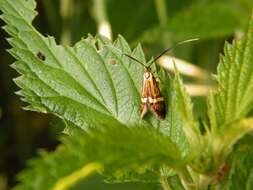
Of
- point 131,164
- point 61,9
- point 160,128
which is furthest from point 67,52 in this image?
point 61,9

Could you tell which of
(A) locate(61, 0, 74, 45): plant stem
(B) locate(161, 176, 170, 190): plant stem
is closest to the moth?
(B) locate(161, 176, 170, 190): plant stem

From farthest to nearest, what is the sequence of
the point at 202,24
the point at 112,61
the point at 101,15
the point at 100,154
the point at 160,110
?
the point at 101,15
the point at 202,24
the point at 112,61
the point at 160,110
the point at 100,154

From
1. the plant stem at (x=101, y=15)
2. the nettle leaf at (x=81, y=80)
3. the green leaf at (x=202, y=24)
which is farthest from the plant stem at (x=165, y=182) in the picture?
the plant stem at (x=101, y=15)

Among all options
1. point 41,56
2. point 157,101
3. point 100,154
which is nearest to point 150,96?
point 157,101

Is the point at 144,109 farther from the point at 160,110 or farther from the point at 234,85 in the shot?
the point at 234,85

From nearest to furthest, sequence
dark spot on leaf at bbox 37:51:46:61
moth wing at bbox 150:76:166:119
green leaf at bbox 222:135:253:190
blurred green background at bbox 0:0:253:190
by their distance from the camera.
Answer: green leaf at bbox 222:135:253:190 → moth wing at bbox 150:76:166:119 → dark spot on leaf at bbox 37:51:46:61 → blurred green background at bbox 0:0:253:190

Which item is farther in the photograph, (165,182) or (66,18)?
(66,18)

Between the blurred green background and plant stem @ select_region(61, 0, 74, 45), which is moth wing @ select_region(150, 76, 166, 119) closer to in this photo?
the blurred green background

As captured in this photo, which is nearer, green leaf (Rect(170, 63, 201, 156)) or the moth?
green leaf (Rect(170, 63, 201, 156))
